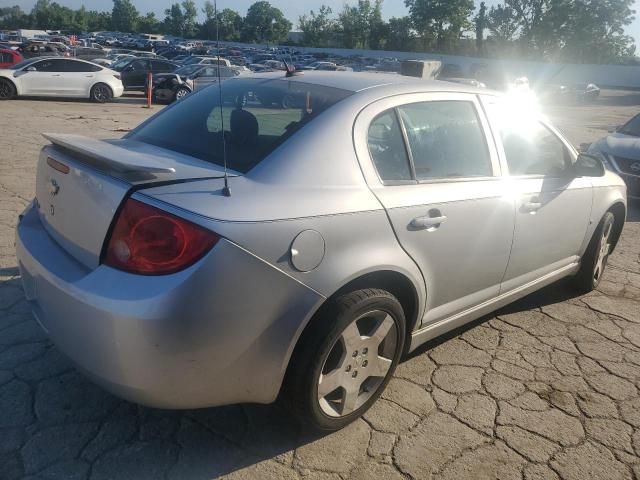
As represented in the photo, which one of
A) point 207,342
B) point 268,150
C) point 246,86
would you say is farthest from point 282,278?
point 246,86

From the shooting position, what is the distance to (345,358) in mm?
2516

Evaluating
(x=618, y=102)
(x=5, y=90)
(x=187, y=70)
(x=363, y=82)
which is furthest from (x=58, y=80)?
(x=618, y=102)

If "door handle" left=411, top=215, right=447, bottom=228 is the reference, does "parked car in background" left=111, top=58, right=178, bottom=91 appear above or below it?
above

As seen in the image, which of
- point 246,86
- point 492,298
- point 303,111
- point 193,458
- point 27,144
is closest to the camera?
point 193,458

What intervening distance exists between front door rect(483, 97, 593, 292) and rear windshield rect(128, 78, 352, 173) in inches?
47.9

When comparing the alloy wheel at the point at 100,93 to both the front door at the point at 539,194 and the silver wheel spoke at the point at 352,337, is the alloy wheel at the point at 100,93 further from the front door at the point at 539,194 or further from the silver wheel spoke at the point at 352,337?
the silver wheel spoke at the point at 352,337

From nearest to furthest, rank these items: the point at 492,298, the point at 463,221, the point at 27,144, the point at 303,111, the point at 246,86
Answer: the point at 303,111 → the point at 463,221 → the point at 246,86 → the point at 492,298 → the point at 27,144

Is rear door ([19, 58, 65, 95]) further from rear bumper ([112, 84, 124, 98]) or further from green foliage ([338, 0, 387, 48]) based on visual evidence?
green foliage ([338, 0, 387, 48])

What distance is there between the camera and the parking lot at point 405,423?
7.83 ft

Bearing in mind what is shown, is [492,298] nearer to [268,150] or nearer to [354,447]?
[354,447]

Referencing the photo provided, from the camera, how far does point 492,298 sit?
3.39m

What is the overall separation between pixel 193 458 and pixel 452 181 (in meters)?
1.85

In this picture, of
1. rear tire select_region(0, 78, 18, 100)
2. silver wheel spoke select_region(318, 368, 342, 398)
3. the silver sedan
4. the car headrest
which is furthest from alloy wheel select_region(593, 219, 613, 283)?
rear tire select_region(0, 78, 18, 100)

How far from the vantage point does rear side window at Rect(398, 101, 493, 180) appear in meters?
2.88
